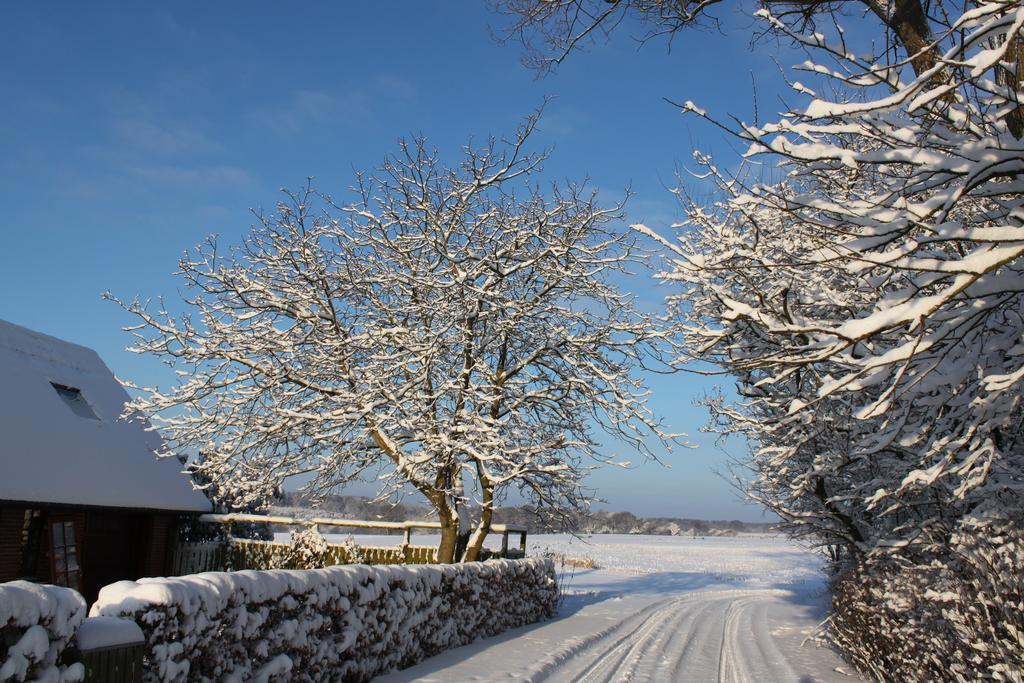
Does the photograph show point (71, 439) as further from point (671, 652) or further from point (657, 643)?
point (671, 652)

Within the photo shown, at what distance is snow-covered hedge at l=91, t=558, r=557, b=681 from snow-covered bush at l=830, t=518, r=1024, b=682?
5.53 m

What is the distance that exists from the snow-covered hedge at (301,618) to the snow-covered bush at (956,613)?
553 centimetres

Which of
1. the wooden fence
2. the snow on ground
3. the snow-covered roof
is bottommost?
the snow on ground

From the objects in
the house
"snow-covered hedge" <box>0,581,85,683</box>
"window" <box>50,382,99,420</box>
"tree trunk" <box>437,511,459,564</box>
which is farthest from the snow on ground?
"window" <box>50,382,99,420</box>

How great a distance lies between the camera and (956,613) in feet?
20.0

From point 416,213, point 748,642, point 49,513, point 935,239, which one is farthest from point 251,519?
point 935,239

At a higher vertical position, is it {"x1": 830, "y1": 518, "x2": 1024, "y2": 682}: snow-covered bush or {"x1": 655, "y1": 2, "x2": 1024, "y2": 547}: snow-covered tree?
{"x1": 655, "y1": 2, "x2": 1024, "y2": 547}: snow-covered tree

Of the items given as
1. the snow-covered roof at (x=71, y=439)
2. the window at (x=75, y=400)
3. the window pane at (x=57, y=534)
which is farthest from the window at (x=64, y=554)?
the window at (x=75, y=400)

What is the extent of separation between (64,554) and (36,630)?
11.5m

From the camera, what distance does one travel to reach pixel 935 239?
427 centimetres

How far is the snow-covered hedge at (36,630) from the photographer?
3717mm

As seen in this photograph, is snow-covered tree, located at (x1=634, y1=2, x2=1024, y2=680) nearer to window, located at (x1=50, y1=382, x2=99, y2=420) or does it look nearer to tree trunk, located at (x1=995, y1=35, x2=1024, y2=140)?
tree trunk, located at (x1=995, y1=35, x2=1024, y2=140)

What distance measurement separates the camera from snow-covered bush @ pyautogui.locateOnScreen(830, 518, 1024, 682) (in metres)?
5.55

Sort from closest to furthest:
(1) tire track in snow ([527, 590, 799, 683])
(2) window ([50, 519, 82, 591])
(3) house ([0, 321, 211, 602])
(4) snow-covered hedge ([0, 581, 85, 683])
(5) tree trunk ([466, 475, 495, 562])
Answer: (4) snow-covered hedge ([0, 581, 85, 683]) → (1) tire track in snow ([527, 590, 799, 683]) → (3) house ([0, 321, 211, 602]) → (2) window ([50, 519, 82, 591]) → (5) tree trunk ([466, 475, 495, 562])
